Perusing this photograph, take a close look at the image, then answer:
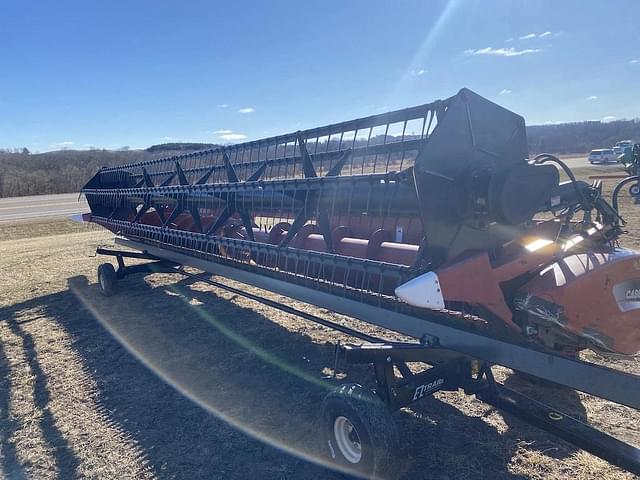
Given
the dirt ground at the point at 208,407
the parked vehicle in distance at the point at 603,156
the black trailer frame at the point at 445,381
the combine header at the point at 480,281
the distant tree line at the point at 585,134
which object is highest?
the distant tree line at the point at 585,134

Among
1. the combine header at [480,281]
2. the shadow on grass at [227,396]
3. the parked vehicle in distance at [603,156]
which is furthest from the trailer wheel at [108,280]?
the parked vehicle in distance at [603,156]

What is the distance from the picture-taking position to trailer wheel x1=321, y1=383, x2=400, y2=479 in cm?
241

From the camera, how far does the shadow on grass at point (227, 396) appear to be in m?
2.84

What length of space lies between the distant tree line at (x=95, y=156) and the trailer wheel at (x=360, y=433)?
198 centimetres

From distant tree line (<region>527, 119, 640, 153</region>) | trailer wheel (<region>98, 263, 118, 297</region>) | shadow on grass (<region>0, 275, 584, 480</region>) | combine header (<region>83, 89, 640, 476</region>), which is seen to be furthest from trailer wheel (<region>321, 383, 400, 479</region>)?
distant tree line (<region>527, 119, 640, 153</region>)

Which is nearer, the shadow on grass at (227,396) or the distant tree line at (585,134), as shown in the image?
the shadow on grass at (227,396)

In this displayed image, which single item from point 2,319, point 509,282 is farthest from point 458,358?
point 2,319

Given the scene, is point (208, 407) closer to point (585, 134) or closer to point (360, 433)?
point (360, 433)

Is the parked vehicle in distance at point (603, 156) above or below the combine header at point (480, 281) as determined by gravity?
above

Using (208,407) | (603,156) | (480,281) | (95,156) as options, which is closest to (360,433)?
(480,281)

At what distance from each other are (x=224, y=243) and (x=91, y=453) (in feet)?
6.93

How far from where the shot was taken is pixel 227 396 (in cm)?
373

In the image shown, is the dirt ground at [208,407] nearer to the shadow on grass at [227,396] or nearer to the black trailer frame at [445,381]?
the shadow on grass at [227,396]

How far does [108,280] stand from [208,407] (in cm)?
403
